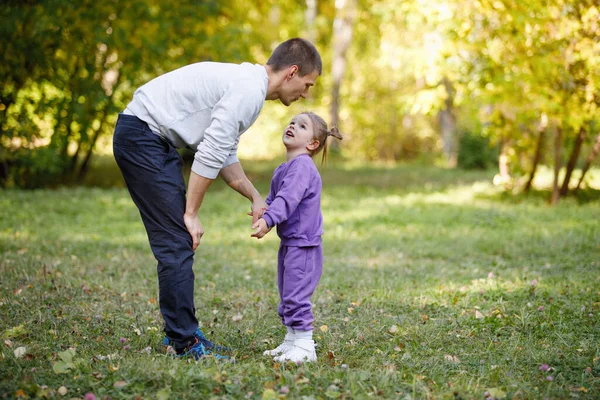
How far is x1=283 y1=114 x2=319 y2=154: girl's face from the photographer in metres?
3.72

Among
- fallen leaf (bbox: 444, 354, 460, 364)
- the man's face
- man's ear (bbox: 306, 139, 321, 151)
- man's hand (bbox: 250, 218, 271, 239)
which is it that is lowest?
fallen leaf (bbox: 444, 354, 460, 364)

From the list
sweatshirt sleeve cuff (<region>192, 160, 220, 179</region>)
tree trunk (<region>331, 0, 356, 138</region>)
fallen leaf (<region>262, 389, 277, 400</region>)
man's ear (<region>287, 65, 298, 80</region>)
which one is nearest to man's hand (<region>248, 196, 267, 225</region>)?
sweatshirt sleeve cuff (<region>192, 160, 220, 179</region>)

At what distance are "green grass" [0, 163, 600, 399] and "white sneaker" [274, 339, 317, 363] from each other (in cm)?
9

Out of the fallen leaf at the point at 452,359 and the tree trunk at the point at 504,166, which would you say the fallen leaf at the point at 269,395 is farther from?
the tree trunk at the point at 504,166

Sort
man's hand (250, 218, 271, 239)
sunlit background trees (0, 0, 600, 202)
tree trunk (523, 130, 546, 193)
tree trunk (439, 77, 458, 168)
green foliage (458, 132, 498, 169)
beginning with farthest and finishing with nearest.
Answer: tree trunk (439, 77, 458, 168), green foliage (458, 132, 498, 169), tree trunk (523, 130, 546, 193), sunlit background trees (0, 0, 600, 202), man's hand (250, 218, 271, 239)

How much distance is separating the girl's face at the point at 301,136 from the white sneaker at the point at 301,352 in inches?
44.6

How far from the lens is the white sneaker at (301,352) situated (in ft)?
11.9

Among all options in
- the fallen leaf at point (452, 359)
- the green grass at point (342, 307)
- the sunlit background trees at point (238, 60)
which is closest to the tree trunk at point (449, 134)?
the sunlit background trees at point (238, 60)

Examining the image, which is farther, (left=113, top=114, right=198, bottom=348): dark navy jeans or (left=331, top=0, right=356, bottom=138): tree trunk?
(left=331, top=0, right=356, bottom=138): tree trunk

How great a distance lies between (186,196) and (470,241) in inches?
196

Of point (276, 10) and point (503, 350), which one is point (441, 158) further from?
point (503, 350)

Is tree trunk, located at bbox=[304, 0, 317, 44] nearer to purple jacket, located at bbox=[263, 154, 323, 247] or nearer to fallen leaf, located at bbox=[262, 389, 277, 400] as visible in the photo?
purple jacket, located at bbox=[263, 154, 323, 247]

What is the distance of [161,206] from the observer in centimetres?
343

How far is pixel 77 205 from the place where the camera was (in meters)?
10.1
